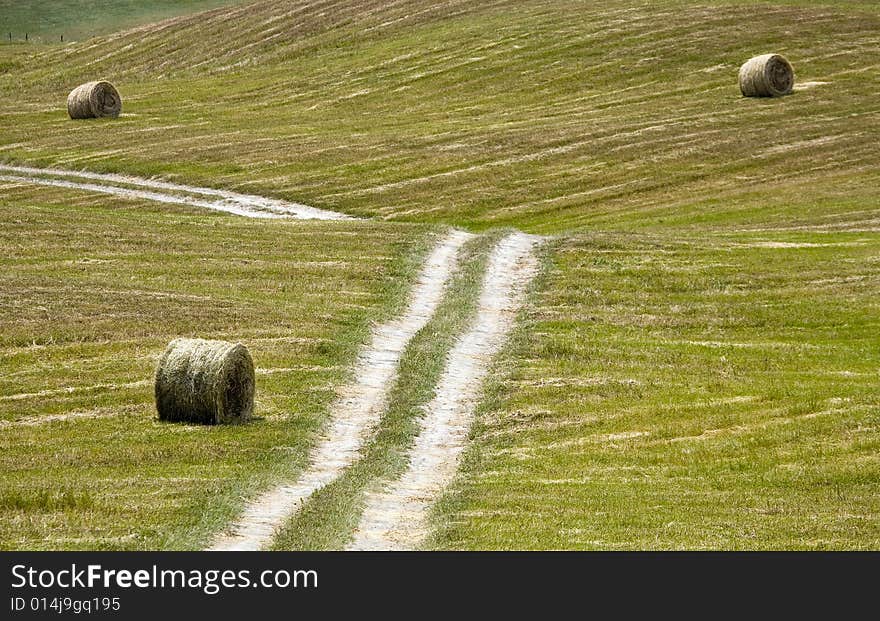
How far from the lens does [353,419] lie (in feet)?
99.6

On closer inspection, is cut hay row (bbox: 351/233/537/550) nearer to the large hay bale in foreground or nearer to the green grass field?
the green grass field

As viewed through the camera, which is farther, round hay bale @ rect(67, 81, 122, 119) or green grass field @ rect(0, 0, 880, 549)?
round hay bale @ rect(67, 81, 122, 119)

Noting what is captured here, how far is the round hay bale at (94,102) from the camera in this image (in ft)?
298

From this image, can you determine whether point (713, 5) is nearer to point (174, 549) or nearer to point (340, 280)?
point (340, 280)

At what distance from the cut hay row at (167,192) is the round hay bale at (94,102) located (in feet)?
40.4

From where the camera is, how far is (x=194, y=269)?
1832 inches

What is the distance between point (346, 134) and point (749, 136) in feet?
74.2

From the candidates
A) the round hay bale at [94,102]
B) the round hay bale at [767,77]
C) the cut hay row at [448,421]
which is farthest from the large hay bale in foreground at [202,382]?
the round hay bale at [94,102]

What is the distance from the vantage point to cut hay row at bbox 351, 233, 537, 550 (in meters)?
22.9

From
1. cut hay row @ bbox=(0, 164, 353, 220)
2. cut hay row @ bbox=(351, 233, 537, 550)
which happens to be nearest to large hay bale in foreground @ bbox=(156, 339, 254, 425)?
cut hay row @ bbox=(351, 233, 537, 550)

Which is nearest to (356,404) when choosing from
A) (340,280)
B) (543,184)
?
(340,280)

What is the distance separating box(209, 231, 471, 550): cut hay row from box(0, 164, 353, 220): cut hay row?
17710 millimetres

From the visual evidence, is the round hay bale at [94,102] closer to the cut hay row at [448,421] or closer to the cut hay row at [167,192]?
the cut hay row at [167,192]

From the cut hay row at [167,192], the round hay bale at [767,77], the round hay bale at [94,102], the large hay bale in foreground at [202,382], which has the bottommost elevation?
the round hay bale at [767,77]
